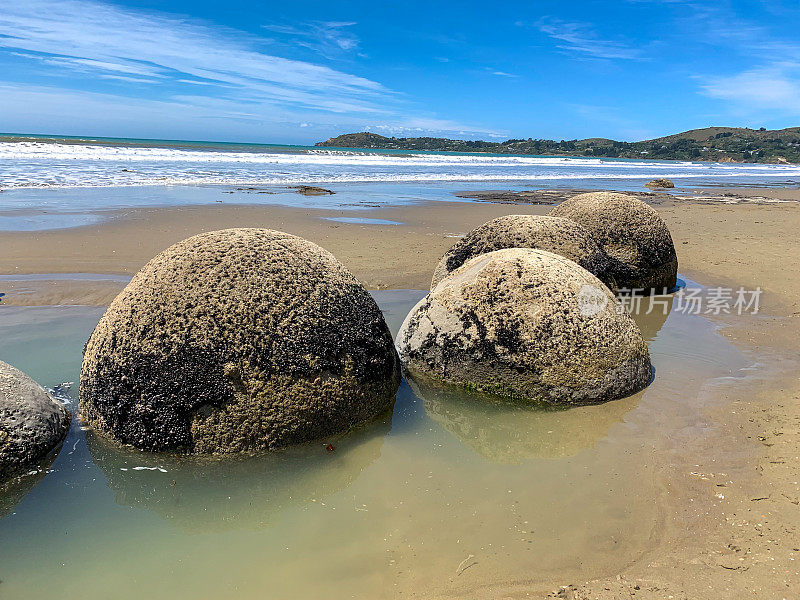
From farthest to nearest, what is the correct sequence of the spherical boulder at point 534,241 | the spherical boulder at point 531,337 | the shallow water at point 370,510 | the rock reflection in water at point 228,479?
the spherical boulder at point 534,241
the spherical boulder at point 531,337
the rock reflection in water at point 228,479
the shallow water at point 370,510

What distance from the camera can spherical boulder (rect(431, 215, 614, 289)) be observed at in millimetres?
6000

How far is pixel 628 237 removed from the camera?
25.8 feet

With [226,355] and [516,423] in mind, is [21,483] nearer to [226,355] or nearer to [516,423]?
[226,355]

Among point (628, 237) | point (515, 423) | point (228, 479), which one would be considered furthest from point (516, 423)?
point (628, 237)

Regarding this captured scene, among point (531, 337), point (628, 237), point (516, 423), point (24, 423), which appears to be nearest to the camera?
point (24, 423)

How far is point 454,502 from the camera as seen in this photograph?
3236 millimetres

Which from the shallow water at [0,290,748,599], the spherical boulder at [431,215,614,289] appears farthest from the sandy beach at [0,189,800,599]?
the spherical boulder at [431,215,614,289]

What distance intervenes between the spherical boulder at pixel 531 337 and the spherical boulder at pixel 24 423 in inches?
98.0

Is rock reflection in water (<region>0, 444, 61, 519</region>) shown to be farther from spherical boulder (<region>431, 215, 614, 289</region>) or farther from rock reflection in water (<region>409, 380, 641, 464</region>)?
spherical boulder (<region>431, 215, 614, 289</region>)

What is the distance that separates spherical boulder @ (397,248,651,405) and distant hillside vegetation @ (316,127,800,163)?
306 ft

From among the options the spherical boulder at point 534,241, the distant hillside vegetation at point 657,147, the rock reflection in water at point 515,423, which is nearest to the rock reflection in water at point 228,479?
the rock reflection in water at point 515,423

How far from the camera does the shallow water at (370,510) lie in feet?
8.74

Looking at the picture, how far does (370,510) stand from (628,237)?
5.92m

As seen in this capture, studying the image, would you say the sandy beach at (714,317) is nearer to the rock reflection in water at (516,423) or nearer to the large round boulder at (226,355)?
the rock reflection in water at (516,423)
